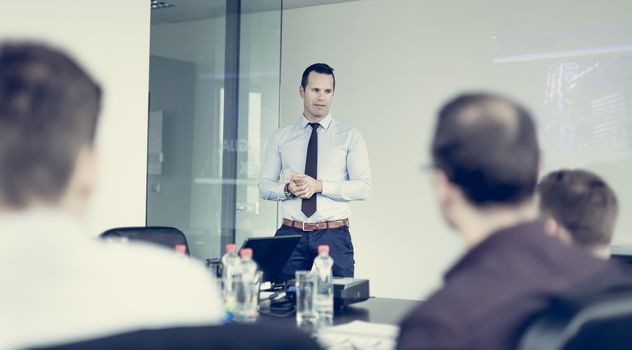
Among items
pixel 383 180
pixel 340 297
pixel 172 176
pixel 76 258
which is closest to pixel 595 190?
pixel 340 297

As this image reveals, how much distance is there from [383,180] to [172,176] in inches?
77.5

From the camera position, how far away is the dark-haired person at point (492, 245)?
1099 millimetres

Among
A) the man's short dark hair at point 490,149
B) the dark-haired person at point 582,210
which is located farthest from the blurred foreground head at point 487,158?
the dark-haired person at point 582,210

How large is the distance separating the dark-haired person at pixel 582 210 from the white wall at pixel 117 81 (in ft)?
8.57

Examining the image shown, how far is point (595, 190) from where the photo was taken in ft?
6.65

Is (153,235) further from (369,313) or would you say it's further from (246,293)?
(369,313)

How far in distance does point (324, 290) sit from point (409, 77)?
3.86 metres

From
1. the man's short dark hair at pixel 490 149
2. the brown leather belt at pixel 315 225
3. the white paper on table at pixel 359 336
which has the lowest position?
the white paper on table at pixel 359 336

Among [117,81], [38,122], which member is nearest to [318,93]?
[117,81]

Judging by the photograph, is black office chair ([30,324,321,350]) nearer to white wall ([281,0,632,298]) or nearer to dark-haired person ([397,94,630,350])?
dark-haired person ([397,94,630,350])

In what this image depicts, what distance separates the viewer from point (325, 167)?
4.31 metres

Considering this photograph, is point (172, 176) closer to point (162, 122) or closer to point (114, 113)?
point (162, 122)

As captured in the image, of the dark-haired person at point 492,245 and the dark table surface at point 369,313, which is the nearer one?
the dark-haired person at point 492,245

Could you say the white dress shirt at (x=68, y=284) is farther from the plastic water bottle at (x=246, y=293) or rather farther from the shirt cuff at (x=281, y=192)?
the shirt cuff at (x=281, y=192)
